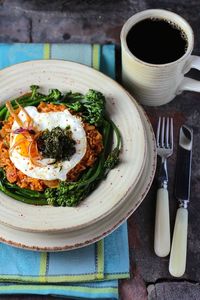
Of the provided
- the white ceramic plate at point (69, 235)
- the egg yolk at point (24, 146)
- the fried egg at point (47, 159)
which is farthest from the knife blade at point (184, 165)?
the egg yolk at point (24, 146)

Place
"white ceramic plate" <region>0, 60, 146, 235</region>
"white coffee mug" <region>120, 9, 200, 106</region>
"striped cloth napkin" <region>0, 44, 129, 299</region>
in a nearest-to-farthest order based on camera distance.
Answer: "white ceramic plate" <region>0, 60, 146, 235</region>
"striped cloth napkin" <region>0, 44, 129, 299</region>
"white coffee mug" <region>120, 9, 200, 106</region>

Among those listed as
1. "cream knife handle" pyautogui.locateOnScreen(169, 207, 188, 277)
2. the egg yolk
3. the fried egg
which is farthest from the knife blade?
the egg yolk

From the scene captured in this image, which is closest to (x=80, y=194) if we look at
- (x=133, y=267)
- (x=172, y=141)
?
(x=133, y=267)

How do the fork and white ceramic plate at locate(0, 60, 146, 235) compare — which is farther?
the fork

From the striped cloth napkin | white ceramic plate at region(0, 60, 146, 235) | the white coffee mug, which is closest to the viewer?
white ceramic plate at region(0, 60, 146, 235)

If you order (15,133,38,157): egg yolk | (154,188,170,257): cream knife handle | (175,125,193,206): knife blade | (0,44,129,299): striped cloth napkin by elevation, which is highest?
(15,133,38,157): egg yolk

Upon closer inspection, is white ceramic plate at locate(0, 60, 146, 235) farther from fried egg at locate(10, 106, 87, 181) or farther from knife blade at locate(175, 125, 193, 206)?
knife blade at locate(175, 125, 193, 206)
